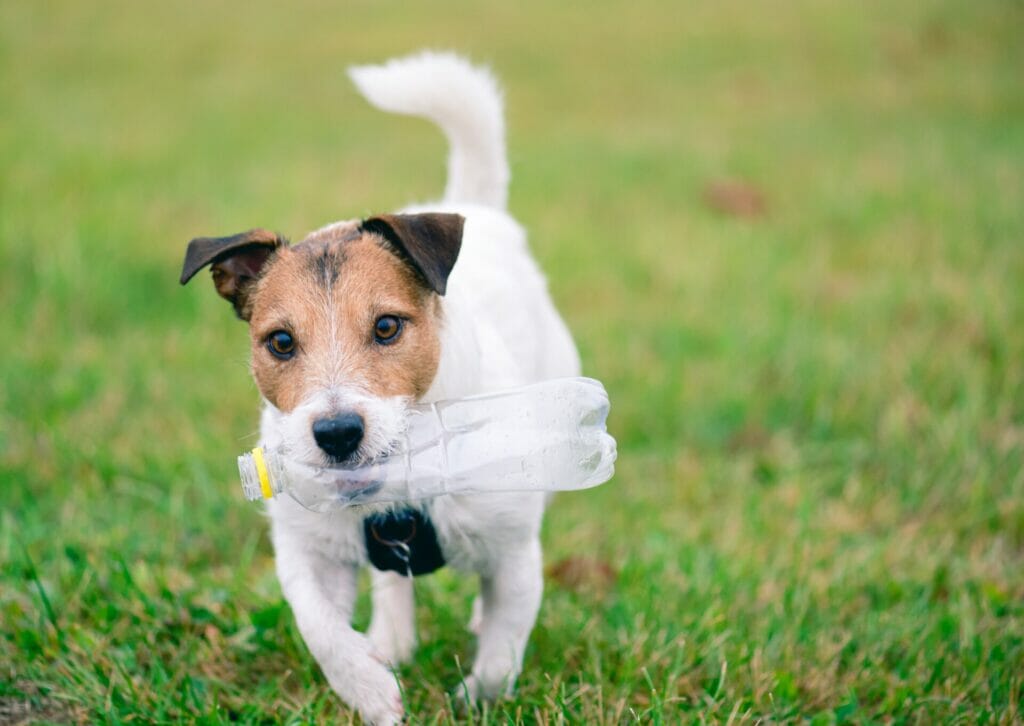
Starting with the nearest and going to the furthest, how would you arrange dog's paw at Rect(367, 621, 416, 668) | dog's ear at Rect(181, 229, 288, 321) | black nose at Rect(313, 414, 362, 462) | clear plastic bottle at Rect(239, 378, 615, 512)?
black nose at Rect(313, 414, 362, 462) < clear plastic bottle at Rect(239, 378, 615, 512) < dog's ear at Rect(181, 229, 288, 321) < dog's paw at Rect(367, 621, 416, 668)

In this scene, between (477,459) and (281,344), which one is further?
(281,344)

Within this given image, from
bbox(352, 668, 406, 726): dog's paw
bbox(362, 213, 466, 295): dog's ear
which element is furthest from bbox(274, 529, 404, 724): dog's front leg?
bbox(362, 213, 466, 295): dog's ear

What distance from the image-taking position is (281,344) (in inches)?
120

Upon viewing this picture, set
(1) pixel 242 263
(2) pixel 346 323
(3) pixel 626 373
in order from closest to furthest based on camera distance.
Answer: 1. (2) pixel 346 323
2. (1) pixel 242 263
3. (3) pixel 626 373

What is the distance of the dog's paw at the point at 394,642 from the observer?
3.49m

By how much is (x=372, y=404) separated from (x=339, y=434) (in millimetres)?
148

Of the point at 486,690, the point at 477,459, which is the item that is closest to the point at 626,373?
the point at 486,690

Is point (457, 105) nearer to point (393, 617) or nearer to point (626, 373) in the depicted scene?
point (626, 373)

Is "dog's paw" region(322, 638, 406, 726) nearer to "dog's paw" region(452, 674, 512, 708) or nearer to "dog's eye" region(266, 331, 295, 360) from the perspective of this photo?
"dog's paw" region(452, 674, 512, 708)

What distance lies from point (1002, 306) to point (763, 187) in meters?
3.30

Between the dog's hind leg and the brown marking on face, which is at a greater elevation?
the brown marking on face

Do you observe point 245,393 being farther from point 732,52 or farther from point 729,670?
point 732,52

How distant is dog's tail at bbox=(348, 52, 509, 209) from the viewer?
14.1 feet

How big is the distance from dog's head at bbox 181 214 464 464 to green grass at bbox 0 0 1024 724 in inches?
17.8
